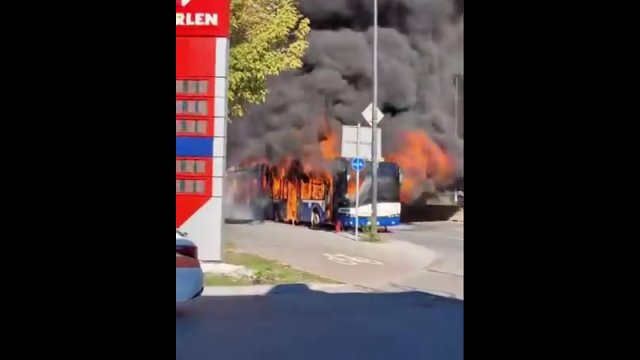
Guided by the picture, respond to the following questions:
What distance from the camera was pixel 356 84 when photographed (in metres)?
2.76

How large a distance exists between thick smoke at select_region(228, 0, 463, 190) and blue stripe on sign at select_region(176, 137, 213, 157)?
119 mm

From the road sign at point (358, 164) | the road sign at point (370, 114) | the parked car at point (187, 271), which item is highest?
the road sign at point (370, 114)

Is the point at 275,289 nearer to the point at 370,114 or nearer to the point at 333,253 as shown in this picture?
the point at 333,253

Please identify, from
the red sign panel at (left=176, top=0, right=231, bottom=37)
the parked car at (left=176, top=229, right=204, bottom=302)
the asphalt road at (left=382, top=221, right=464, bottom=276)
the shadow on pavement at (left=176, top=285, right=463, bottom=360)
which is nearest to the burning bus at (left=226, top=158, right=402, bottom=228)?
the asphalt road at (left=382, top=221, right=464, bottom=276)

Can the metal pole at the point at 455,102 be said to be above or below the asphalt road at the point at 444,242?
above

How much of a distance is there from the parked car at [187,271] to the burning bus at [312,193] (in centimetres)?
24

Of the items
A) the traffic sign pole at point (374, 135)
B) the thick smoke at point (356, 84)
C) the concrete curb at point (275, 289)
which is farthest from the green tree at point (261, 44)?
the concrete curb at point (275, 289)

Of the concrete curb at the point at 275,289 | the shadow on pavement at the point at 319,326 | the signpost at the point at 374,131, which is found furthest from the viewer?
the signpost at the point at 374,131

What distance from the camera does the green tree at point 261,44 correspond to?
106 inches

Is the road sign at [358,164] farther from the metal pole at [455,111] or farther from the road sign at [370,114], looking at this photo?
the metal pole at [455,111]

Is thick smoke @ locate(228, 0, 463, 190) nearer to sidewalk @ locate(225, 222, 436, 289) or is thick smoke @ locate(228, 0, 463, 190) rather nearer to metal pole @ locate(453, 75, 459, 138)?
metal pole @ locate(453, 75, 459, 138)

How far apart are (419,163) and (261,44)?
90 centimetres
